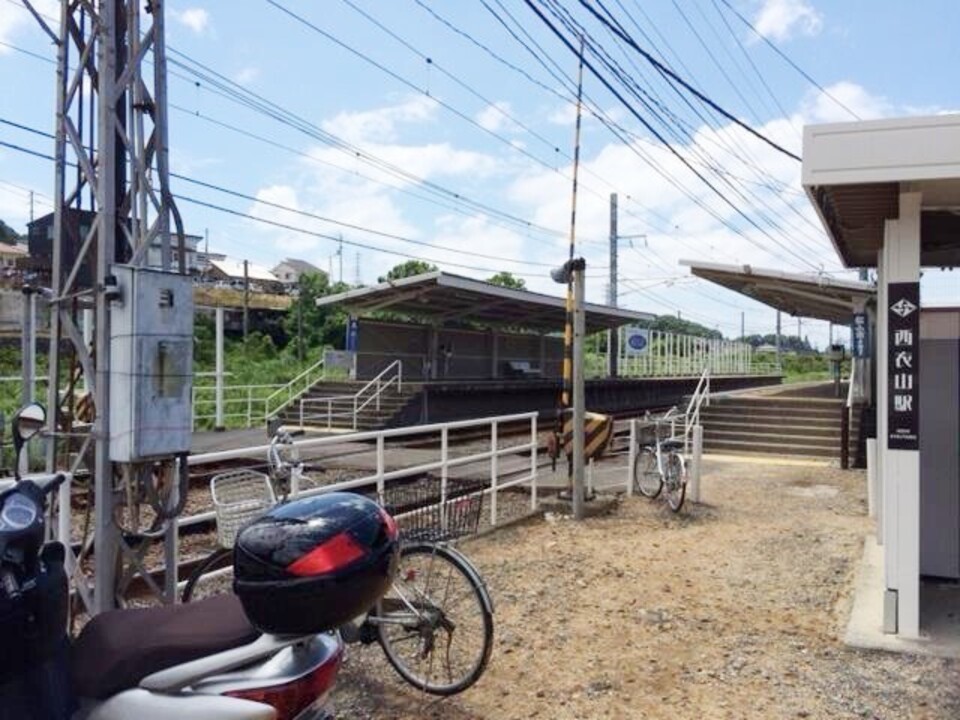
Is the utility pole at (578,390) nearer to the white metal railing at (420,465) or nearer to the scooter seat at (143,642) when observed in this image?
the white metal railing at (420,465)

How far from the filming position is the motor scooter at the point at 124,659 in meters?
1.96

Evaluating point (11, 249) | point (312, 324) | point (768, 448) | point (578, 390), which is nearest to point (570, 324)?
point (578, 390)

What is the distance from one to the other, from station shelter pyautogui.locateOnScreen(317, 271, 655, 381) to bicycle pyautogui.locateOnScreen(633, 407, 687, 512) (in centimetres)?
947

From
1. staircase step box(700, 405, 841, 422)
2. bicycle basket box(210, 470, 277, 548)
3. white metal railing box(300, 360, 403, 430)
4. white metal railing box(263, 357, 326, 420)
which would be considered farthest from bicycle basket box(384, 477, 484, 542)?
white metal railing box(263, 357, 326, 420)

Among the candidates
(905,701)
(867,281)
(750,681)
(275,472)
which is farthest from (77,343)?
(867,281)

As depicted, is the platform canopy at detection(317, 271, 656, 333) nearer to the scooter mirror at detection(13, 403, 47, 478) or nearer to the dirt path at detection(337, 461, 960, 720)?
the dirt path at detection(337, 461, 960, 720)

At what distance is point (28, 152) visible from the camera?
1039 centimetres

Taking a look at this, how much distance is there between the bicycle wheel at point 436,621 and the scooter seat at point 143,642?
4.16ft

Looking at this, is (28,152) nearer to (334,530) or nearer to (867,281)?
(334,530)

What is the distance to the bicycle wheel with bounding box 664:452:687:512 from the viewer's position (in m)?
8.29

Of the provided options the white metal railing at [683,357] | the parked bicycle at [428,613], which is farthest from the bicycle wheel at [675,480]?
the white metal railing at [683,357]

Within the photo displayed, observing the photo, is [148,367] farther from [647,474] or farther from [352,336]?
[352,336]

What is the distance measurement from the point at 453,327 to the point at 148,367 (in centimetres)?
2038

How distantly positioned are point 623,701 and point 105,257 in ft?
9.24
